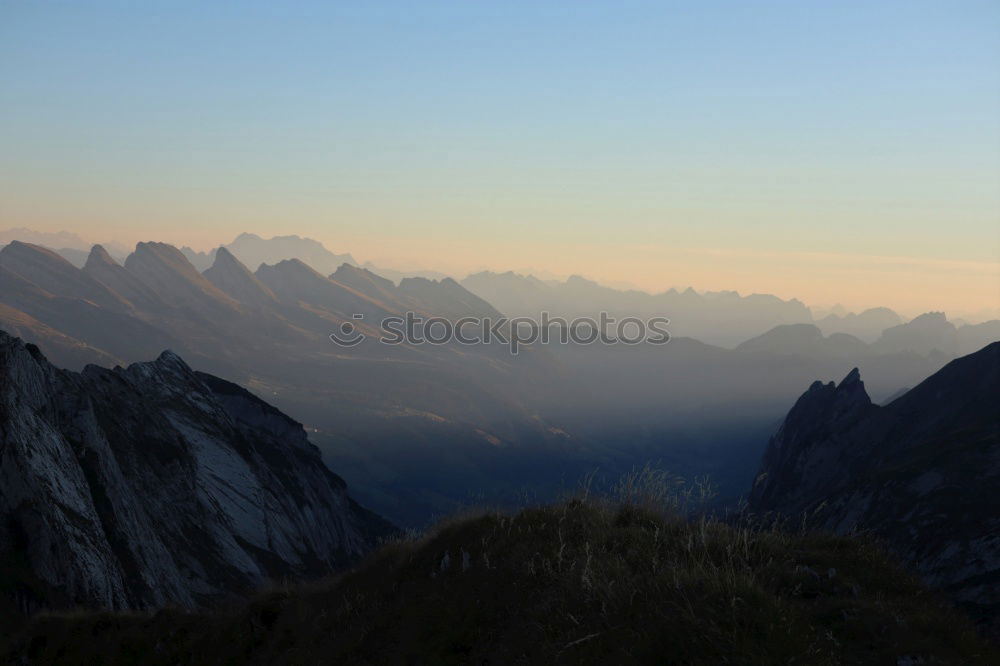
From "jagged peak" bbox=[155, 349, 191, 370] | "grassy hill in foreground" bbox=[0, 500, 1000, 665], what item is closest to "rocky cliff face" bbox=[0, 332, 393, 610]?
"jagged peak" bbox=[155, 349, 191, 370]

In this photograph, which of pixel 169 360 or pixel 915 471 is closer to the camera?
pixel 915 471

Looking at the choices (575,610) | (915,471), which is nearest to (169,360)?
(915,471)

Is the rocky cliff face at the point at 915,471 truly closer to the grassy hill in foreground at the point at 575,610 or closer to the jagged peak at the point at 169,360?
the grassy hill in foreground at the point at 575,610

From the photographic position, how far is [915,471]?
8138 cm

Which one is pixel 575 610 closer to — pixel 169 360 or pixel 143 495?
pixel 143 495

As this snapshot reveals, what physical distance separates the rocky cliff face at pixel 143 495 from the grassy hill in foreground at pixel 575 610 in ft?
30.2

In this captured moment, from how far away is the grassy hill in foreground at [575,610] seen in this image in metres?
10.7

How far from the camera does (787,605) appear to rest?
37.5 ft

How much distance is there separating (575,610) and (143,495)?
159 ft

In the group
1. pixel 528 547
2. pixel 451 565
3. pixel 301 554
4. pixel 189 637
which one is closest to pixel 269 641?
pixel 189 637

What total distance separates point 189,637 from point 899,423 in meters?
128

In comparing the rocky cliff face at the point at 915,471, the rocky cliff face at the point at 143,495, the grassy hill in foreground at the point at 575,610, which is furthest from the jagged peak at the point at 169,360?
the grassy hill in foreground at the point at 575,610

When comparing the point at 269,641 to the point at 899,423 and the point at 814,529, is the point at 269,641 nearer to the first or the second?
the point at 814,529

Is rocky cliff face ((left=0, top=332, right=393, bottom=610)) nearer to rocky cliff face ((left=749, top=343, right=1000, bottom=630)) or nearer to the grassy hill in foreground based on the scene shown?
the grassy hill in foreground
